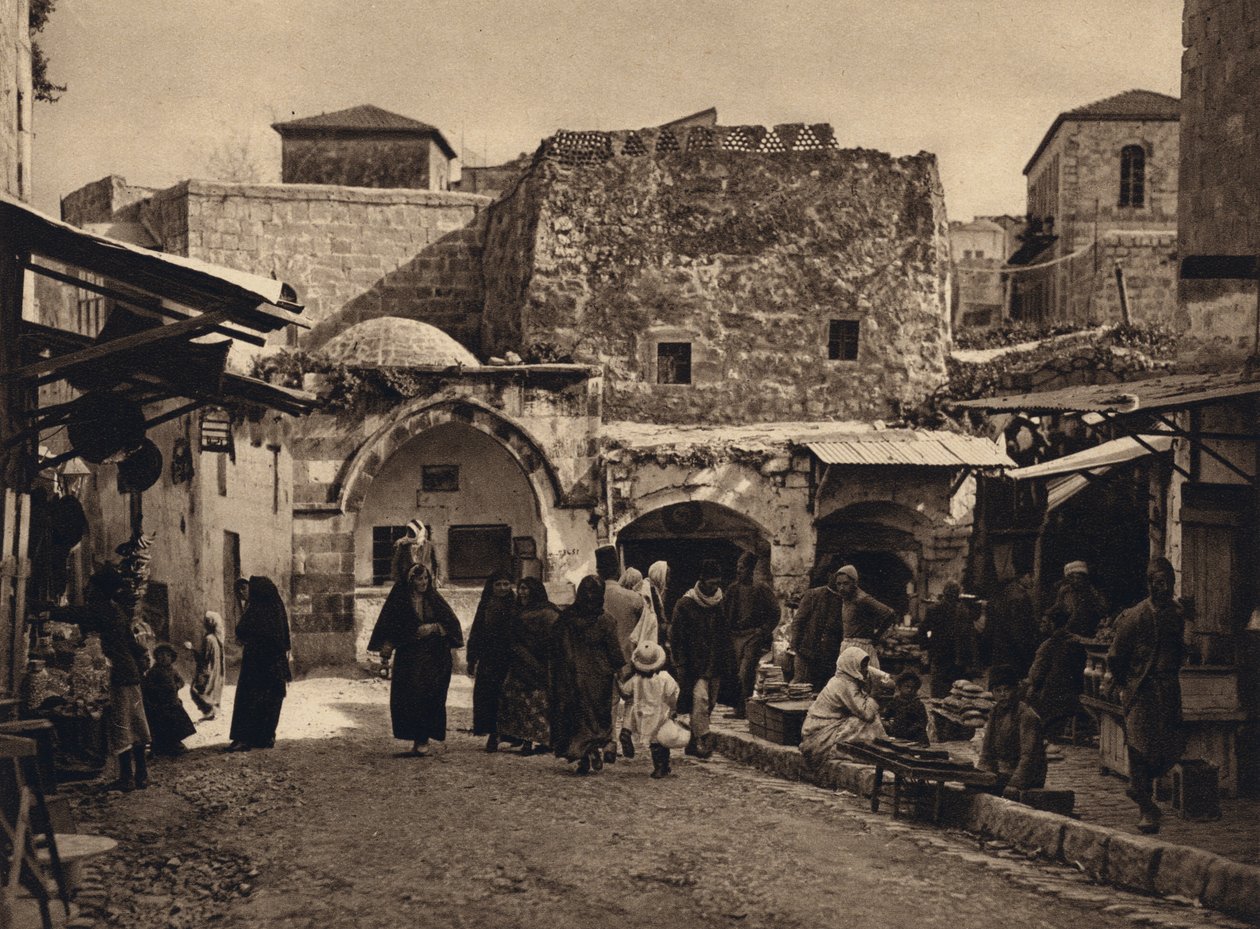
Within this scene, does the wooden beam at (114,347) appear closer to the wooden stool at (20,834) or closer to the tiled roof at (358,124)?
the wooden stool at (20,834)

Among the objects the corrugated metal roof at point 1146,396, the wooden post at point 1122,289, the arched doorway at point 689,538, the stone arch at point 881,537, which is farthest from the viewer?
the wooden post at point 1122,289

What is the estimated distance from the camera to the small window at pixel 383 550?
67.2 ft

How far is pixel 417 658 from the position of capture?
37.3ft

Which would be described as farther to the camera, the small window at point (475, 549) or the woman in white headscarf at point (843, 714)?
the small window at point (475, 549)

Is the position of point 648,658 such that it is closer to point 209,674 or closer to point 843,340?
point 209,674

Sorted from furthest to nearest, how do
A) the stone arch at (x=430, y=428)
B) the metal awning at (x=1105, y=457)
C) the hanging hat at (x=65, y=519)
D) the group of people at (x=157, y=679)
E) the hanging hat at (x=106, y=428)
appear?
the stone arch at (x=430, y=428)
the metal awning at (x=1105, y=457)
the hanging hat at (x=65, y=519)
the hanging hat at (x=106, y=428)
the group of people at (x=157, y=679)

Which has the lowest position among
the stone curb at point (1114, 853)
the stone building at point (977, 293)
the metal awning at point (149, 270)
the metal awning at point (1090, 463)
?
the stone curb at point (1114, 853)

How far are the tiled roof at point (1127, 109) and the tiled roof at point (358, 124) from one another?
45.2 feet

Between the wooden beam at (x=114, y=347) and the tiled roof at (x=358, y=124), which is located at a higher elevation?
the tiled roof at (x=358, y=124)

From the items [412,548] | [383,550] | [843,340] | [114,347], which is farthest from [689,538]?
[114,347]

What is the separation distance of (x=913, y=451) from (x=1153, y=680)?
12637 millimetres

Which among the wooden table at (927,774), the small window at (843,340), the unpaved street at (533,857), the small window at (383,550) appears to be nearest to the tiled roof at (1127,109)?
the small window at (843,340)

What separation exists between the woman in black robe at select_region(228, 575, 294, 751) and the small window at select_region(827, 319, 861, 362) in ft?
44.2

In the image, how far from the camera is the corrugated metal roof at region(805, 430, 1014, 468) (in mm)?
20750
